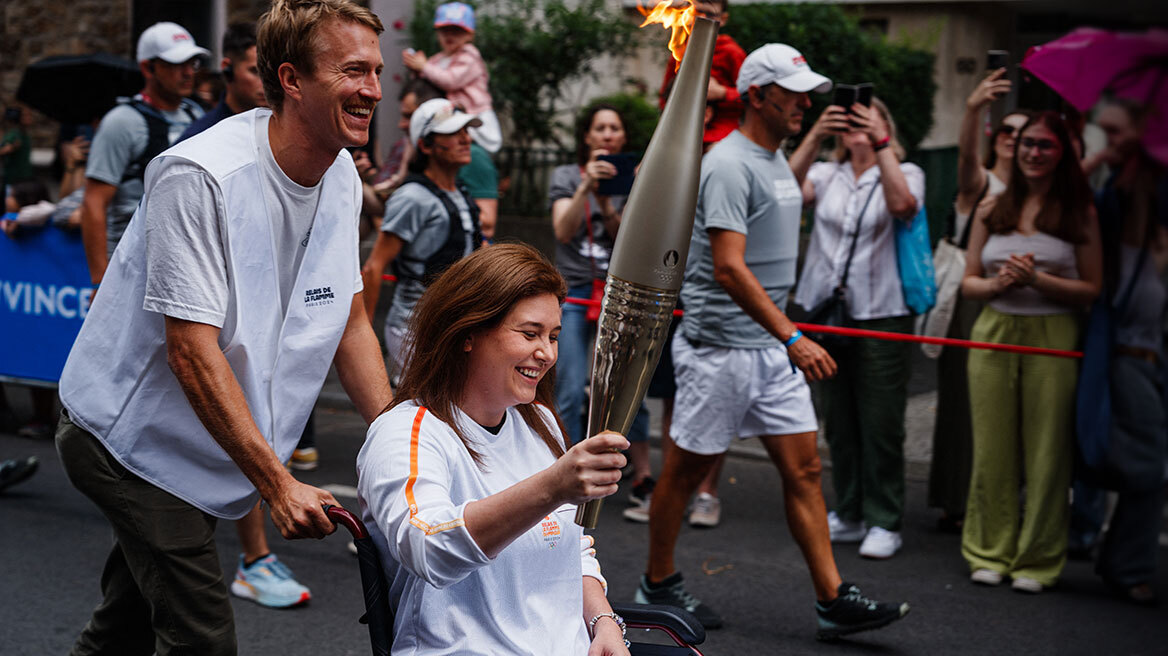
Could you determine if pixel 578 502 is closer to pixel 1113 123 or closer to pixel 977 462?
pixel 1113 123

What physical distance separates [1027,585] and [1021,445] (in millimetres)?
598

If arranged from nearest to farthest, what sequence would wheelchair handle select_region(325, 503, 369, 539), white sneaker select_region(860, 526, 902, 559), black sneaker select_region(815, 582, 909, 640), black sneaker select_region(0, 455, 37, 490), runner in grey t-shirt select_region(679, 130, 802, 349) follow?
1. wheelchair handle select_region(325, 503, 369, 539)
2. black sneaker select_region(815, 582, 909, 640)
3. runner in grey t-shirt select_region(679, 130, 802, 349)
4. white sneaker select_region(860, 526, 902, 559)
5. black sneaker select_region(0, 455, 37, 490)

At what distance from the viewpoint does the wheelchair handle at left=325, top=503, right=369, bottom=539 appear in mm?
2385

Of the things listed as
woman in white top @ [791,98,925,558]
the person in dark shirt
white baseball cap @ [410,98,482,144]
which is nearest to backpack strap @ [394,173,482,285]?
white baseball cap @ [410,98,482,144]

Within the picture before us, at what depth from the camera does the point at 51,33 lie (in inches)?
608

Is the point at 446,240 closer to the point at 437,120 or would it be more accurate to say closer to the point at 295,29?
the point at 437,120

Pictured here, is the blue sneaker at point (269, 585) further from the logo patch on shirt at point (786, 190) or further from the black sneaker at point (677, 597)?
the logo patch on shirt at point (786, 190)

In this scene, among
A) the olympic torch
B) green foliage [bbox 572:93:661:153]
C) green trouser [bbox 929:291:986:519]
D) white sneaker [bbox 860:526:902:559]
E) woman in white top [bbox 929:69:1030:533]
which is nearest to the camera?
the olympic torch

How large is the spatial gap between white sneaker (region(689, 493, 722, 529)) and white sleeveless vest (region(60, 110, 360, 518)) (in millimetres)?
3486

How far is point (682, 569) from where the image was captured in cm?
541

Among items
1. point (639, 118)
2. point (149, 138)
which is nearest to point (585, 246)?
point (149, 138)

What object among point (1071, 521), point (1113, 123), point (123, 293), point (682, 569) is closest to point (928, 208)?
point (1071, 521)

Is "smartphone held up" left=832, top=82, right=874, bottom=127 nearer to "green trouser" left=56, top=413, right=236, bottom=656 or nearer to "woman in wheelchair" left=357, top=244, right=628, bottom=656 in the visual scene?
"woman in wheelchair" left=357, top=244, right=628, bottom=656

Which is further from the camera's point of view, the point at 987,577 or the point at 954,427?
the point at 954,427
